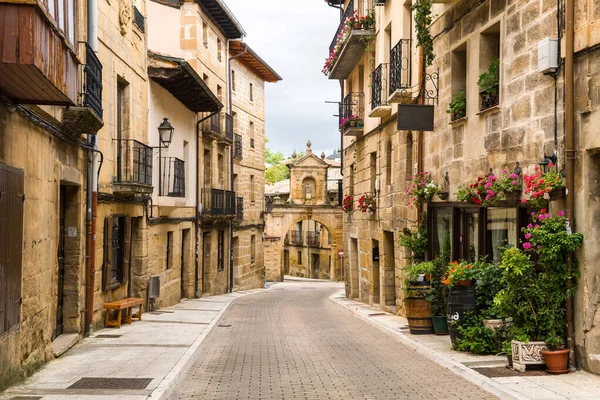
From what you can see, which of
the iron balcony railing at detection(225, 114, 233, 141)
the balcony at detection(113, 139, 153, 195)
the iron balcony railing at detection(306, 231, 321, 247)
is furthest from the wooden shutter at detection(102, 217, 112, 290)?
the iron balcony railing at detection(306, 231, 321, 247)

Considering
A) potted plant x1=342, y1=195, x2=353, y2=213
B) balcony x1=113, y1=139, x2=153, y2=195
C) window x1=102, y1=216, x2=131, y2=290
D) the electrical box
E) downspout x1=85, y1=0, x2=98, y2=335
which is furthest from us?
potted plant x1=342, y1=195, x2=353, y2=213

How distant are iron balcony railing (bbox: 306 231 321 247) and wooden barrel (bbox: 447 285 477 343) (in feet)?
171

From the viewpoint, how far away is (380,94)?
17.6m

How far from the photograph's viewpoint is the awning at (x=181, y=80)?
56.9ft

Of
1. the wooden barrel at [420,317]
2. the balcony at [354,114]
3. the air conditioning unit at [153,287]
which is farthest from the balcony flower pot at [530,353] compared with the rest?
the balcony at [354,114]

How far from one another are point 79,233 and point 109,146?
8.19 feet

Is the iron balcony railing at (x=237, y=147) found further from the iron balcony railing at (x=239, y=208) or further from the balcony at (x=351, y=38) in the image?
the balcony at (x=351, y=38)

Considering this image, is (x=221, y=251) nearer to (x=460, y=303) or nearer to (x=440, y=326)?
(x=440, y=326)

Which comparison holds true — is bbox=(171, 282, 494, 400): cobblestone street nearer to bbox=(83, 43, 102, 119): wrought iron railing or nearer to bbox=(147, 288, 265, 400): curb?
bbox=(147, 288, 265, 400): curb

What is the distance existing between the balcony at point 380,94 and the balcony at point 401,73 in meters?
1.04

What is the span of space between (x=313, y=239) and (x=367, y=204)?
4295 cm

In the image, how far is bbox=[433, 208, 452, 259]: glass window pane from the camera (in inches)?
543

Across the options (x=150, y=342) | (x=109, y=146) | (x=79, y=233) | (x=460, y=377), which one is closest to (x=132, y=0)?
(x=109, y=146)

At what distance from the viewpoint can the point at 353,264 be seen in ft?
79.6
